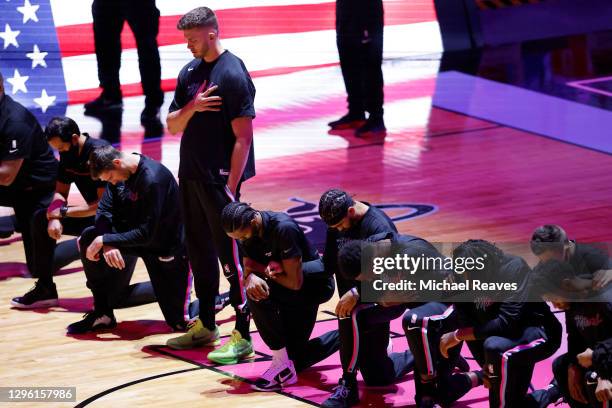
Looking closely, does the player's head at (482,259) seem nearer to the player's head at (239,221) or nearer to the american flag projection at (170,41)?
the player's head at (239,221)

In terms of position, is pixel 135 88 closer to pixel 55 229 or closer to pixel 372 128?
pixel 372 128

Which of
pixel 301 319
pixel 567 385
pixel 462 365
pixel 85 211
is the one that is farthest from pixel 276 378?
pixel 85 211

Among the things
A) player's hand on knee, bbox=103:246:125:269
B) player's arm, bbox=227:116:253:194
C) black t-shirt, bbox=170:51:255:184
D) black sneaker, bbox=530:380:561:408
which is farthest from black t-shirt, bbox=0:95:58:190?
black sneaker, bbox=530:380:561:408

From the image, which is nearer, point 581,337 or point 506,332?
point 581,337

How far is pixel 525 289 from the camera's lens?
19.4ft

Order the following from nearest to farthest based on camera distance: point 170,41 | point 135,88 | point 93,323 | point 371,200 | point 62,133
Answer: point 93,323 → point 62,133 → point 371,200 → point 135,88 → point 170,41

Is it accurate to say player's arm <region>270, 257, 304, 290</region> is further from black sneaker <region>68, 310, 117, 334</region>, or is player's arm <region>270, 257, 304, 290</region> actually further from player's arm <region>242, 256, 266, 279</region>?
black sneaker <region>68, 310, 117, 334</region>

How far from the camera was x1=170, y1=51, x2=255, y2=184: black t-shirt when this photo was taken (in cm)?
721

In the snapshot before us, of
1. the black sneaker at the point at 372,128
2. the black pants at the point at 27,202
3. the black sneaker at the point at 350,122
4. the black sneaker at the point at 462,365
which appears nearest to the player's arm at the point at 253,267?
the black sneaker at the point at 462,365

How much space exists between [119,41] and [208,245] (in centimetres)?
655

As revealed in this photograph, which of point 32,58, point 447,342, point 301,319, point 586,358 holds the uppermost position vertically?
point 32,58

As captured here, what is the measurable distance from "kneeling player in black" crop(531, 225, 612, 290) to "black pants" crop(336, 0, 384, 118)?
6770mm

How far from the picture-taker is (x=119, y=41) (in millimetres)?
13641

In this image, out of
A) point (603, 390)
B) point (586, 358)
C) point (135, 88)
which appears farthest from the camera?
point (135, 88)
